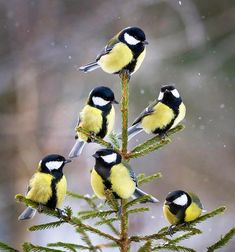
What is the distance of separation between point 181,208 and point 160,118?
361mm

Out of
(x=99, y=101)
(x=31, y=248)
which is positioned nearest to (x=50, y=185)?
(x=31, y=248)

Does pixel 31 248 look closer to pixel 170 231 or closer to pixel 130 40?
pixel 170 231

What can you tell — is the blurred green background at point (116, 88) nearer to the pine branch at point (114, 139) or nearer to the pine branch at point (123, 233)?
the pine branch at point (114, 139)

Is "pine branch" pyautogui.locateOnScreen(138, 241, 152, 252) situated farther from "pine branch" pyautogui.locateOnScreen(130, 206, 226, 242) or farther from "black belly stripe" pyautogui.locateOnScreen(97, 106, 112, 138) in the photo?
"black belly stripe" pyautogui.locateOnScreen(97, 106, 112, 138)

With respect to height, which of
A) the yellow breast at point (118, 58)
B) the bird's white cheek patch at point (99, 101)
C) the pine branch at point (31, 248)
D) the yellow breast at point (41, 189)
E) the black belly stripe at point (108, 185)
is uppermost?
the yellow breast at point (118, 58)

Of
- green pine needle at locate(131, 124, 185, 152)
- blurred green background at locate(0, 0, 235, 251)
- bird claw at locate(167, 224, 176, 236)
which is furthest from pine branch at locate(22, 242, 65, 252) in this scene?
blurred green background at locate(0, 0, 235, 251)

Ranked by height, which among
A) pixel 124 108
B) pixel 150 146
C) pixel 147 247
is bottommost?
Answer: pixel 147 247

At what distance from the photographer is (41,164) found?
2.03 m

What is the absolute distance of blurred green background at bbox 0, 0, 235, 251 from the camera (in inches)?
272

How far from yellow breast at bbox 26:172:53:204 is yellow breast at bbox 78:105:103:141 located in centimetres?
25

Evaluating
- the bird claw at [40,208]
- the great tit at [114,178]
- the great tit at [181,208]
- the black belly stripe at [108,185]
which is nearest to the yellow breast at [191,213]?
the great tit at [181,208]

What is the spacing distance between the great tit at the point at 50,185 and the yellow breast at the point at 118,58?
0.44m

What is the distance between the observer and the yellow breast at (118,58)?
2.29 m

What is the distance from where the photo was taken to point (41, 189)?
198cm
